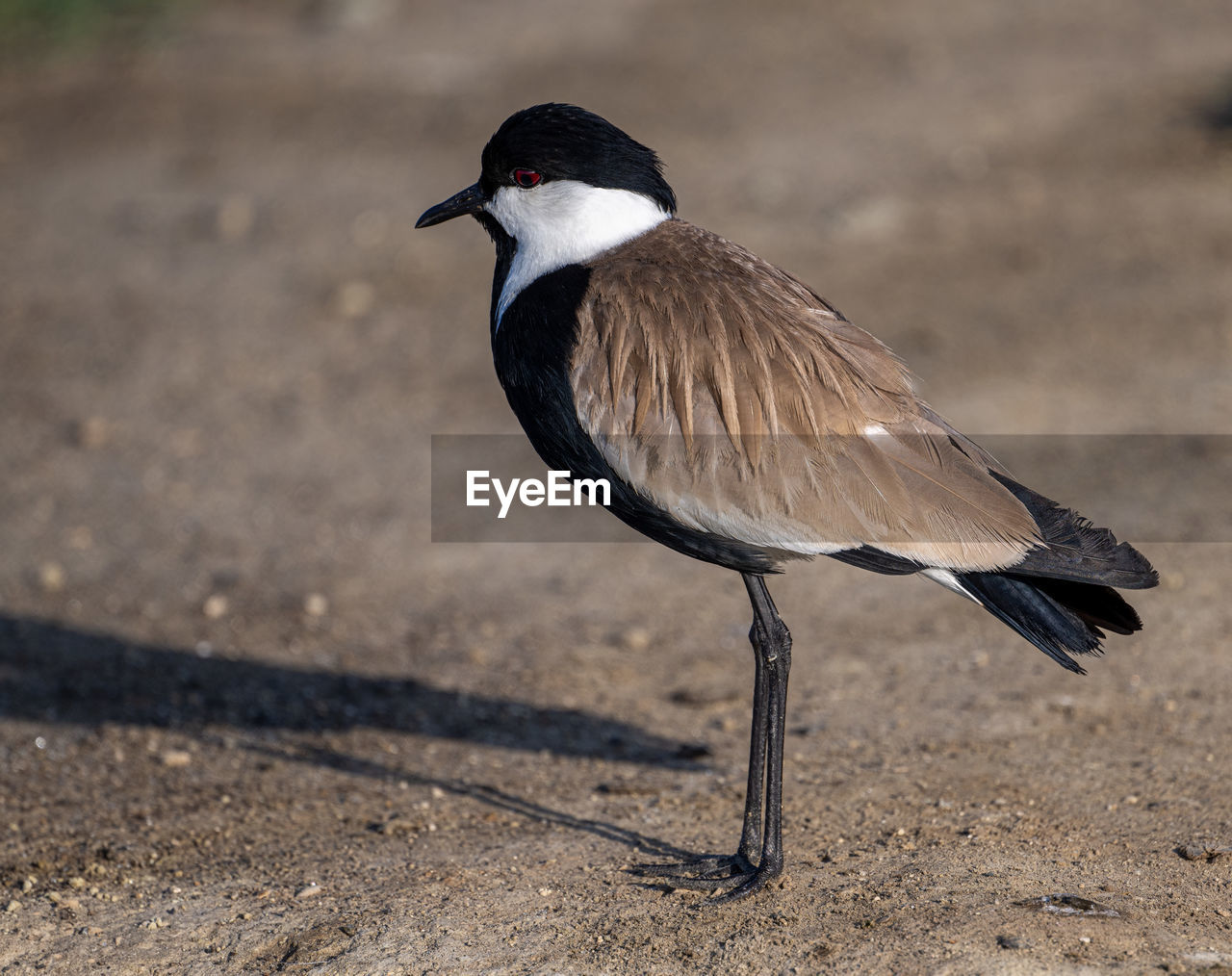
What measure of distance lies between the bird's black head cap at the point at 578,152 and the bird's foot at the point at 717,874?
2061 mm

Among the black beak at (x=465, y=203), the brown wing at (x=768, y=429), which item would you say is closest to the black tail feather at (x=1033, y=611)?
the brown wing at (x=768, y=429)

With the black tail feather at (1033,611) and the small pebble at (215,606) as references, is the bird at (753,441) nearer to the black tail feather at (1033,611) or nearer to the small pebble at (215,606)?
the black tail feather at (1033,611)

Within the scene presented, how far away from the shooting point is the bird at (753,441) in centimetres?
404

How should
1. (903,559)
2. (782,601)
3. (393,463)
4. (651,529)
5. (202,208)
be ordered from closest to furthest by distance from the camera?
(903,559)
(651,529)
(782,601)
(393,463)
(202,208)

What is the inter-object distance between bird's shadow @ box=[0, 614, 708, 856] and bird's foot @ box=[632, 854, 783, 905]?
102cm

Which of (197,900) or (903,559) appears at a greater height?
(903,559)

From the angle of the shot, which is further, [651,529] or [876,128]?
[876,128]

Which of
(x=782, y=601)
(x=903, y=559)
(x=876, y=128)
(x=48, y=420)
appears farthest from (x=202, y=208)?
(x=903, y=559)

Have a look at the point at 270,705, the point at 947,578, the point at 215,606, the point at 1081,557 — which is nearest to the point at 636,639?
the point at 270,705

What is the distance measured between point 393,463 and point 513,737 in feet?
9.27

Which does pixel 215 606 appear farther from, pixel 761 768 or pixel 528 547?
pixel 761 768

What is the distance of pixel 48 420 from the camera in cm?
866

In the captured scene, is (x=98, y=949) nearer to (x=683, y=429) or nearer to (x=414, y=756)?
(x=414, y=756)

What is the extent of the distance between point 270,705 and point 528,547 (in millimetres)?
1770
